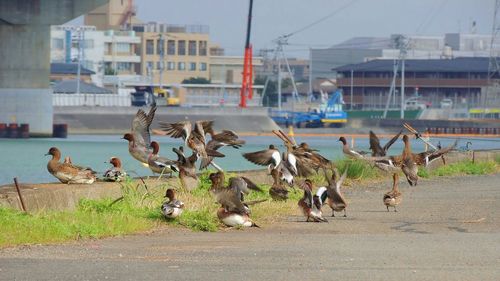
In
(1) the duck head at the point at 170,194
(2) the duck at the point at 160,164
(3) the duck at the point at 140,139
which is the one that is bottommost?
(1) the duck head at the point at 170,194

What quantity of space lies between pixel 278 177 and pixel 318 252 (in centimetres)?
744

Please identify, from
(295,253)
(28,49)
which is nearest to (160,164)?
(295,253)

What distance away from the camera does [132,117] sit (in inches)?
5354

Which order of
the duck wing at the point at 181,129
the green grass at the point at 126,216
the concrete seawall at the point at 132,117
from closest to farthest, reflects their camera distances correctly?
the green grass at the point at 126,216 → the duck wing at the point at 181,129 → the concrete seawall at the point at 132,117

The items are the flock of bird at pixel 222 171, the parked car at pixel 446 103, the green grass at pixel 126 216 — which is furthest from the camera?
the parked car at pixel 446 103

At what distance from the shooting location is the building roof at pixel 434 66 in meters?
187

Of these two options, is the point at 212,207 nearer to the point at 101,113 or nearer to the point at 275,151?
the point at 275,151

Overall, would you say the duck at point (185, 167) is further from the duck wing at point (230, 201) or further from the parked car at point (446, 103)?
the parked car at point (446, 103)

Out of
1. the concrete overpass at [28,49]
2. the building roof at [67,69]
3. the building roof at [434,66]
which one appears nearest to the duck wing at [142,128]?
the concrete overpass at [28,49]

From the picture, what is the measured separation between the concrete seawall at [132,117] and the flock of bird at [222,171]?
351ft

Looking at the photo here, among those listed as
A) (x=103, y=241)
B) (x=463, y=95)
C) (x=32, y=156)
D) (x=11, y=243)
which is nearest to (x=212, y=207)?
(x=103, y=241)

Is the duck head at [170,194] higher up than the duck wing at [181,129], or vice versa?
the duck wing at [181,129]

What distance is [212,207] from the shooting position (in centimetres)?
2141

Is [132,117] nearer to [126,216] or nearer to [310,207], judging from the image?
[310,207]
